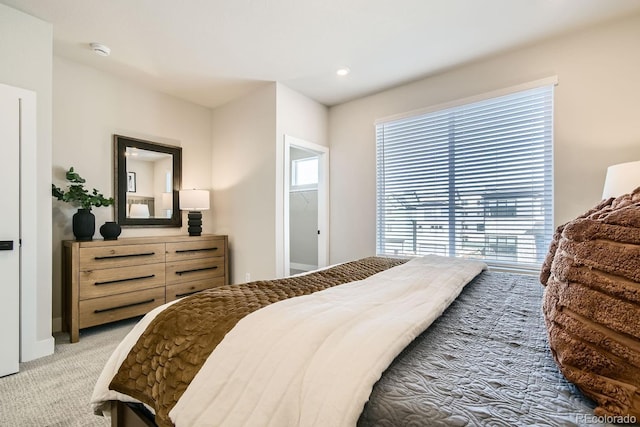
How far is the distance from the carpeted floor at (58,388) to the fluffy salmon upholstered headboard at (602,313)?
206 cm

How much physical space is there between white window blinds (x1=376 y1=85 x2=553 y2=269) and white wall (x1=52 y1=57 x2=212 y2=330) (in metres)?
2.66

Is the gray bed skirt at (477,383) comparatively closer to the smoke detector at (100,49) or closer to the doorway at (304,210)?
the smoke detector at (100,49)

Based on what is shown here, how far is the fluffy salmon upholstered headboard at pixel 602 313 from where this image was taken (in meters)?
0.55

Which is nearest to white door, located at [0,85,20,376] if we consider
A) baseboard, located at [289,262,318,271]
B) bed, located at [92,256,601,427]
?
bed, located at [92,256,601,427]

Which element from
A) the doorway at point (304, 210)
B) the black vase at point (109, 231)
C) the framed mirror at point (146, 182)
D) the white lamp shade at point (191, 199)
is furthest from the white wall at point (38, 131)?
the doorway at point (304, 210)

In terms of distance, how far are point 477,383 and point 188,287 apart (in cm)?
330

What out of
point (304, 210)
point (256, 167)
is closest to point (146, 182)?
point (256, 167)

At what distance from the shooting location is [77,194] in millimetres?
2686

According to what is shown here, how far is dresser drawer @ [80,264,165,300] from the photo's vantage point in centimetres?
259

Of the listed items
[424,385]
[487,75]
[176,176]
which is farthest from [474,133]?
[176,176]

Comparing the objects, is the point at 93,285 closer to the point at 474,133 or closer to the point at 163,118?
the point at 163,118

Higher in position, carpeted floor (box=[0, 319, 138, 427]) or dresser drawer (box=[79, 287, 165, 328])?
dresser drawer (box=[79, 287, 165, 328])

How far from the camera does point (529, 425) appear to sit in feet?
1.67

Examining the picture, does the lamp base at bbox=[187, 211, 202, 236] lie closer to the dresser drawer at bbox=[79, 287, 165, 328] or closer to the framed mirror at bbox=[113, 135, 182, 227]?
the framed mirror at bbox=[113, 135, 182, 227]
